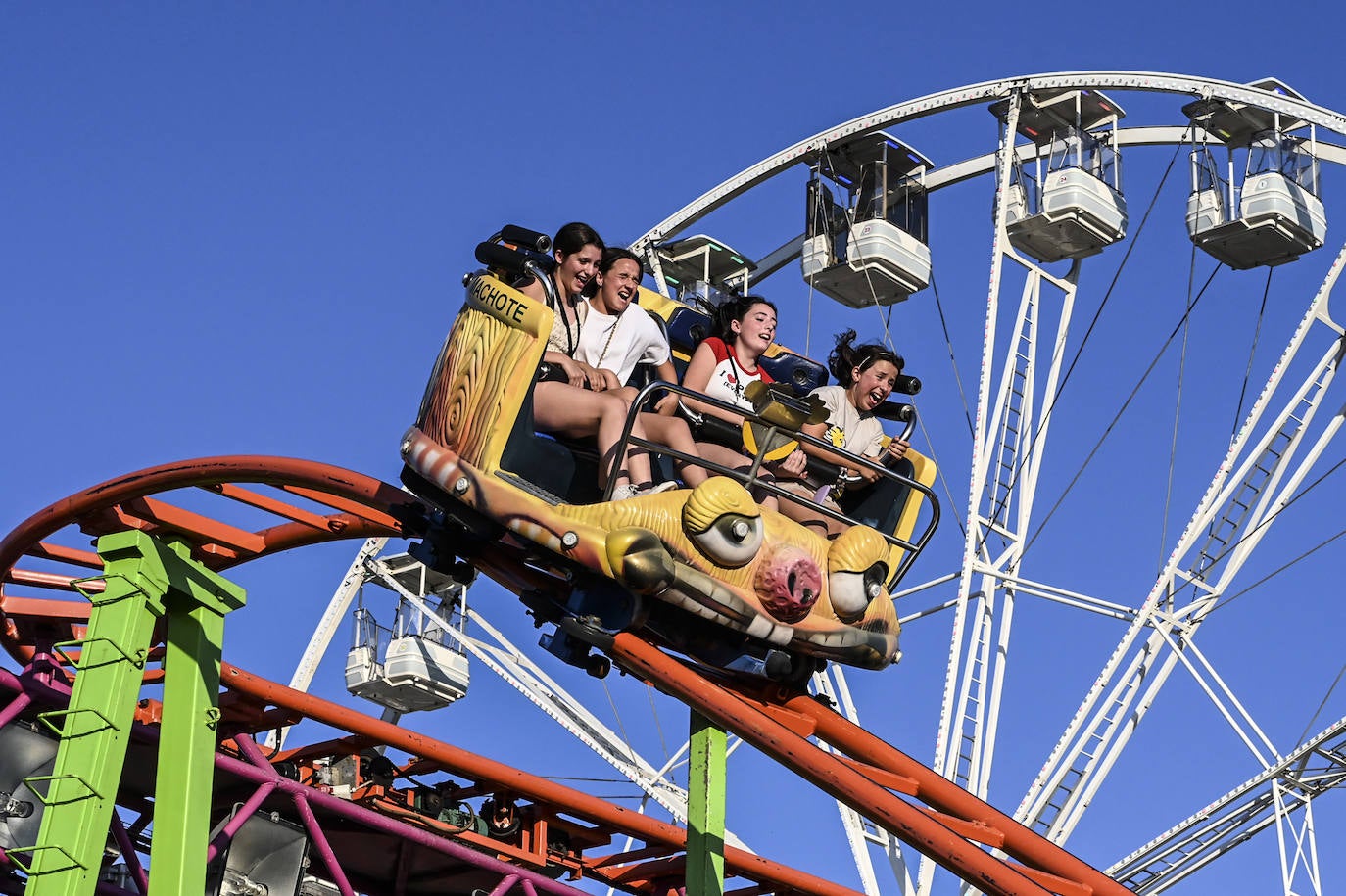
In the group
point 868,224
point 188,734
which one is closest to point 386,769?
point 188,734

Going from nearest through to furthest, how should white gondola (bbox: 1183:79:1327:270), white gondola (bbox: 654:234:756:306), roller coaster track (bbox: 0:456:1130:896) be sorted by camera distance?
roller coaster track (bbox: 0:456:1130:896) → white gondola (bbox: 1183:79:1327:270) → white gondola (bbox: 654:234:756:306)

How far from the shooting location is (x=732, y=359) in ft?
26.7

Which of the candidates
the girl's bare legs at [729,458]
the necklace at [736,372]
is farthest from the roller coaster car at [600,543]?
the necklace at [736,372]

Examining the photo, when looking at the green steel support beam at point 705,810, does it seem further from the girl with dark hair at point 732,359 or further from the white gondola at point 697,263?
the white gondola at point 697,263

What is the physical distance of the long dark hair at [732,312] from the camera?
8203 millimetres

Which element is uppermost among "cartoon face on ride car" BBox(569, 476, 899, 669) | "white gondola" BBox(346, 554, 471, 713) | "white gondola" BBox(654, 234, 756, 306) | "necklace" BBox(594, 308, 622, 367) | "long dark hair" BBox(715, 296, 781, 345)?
"white gondola" BBox(654, 234, 756, 306)

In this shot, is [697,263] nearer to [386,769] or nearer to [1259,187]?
[1259,187]

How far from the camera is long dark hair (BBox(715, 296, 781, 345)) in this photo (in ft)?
26.9

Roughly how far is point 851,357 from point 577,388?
4.31 ft

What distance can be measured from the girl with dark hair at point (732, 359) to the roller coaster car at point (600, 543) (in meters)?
0.55

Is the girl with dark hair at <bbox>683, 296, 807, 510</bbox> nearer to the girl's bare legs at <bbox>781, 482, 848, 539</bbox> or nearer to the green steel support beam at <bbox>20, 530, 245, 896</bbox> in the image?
the girl's bare legs at <bbox>781, 482, 848, 539</bbox>

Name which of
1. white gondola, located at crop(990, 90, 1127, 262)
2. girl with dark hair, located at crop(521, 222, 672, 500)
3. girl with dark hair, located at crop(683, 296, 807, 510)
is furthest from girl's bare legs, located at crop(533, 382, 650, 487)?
white gondola, located at crop(990, 90, 1127, 262)

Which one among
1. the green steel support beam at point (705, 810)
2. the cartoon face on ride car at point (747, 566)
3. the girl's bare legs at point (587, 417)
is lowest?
the green steel support beam at point (705, 810)

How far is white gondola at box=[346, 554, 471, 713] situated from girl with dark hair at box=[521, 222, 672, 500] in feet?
34.0
